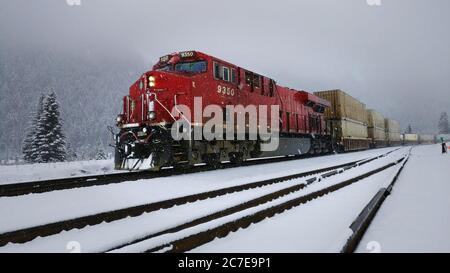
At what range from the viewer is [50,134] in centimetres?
2909

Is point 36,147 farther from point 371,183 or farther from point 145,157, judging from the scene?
point 371,183

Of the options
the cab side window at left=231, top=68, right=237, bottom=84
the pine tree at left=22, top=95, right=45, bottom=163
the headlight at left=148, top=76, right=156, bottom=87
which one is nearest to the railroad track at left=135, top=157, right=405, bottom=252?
the headlight at left=148, top=76, right=156, bottom=87

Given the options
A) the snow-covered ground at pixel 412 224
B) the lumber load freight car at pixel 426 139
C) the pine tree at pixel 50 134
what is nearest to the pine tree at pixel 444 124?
the lumber load freight car at pixel 426 139

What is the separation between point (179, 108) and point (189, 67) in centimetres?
189

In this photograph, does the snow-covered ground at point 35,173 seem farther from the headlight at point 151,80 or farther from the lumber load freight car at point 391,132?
the lumber load freight car at point 391,132

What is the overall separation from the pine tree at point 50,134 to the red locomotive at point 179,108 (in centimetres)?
2178

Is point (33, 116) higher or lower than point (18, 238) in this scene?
higher

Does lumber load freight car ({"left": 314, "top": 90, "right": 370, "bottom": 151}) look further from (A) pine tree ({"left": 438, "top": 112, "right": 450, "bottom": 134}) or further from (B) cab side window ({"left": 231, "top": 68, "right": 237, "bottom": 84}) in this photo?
(A) pine tree ({"left": 438, "top": 112, "right": 450, "bottom": 134})

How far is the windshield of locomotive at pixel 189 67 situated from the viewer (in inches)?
424

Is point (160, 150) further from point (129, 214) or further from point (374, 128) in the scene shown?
point (374, 128)

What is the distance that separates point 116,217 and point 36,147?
96.9ft

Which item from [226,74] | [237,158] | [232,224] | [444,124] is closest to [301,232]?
[232,224]

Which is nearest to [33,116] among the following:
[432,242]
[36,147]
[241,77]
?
[36,147]

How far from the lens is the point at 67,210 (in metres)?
5.03
